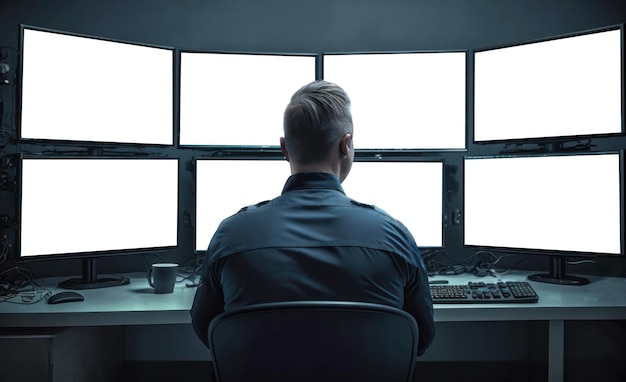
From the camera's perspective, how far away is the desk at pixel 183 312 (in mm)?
1574

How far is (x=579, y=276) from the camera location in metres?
2.09

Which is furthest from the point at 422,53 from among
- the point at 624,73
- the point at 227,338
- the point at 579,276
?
the point at 227,338

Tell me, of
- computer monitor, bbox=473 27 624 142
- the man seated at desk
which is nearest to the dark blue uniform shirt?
the man seated at desk

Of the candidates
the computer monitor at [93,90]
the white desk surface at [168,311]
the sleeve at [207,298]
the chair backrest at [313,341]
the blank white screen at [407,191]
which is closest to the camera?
the chair backrest at [313,341]

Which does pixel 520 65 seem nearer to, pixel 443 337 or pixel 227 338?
pixel 443 337

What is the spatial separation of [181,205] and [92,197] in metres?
0.46

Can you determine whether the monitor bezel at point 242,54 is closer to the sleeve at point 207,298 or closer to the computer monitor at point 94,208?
the computer monitor at point 94,208

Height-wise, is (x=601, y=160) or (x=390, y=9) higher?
(x=390, y=9)

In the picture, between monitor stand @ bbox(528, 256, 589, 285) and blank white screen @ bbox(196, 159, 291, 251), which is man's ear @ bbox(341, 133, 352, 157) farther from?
monitor stand @ bbox(528, 256, 589, 285)

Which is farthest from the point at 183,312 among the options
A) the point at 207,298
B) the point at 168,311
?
the point at 207,298

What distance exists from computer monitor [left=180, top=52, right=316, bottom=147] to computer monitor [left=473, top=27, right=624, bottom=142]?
76cm

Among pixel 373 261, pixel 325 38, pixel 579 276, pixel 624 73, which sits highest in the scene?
pixel 325 38

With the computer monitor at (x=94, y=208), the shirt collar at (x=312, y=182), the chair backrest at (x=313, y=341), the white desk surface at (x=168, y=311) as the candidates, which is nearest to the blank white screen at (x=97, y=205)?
the computer monitor at (x=94, y=208)

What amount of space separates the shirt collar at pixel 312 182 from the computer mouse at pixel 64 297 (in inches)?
36.0
